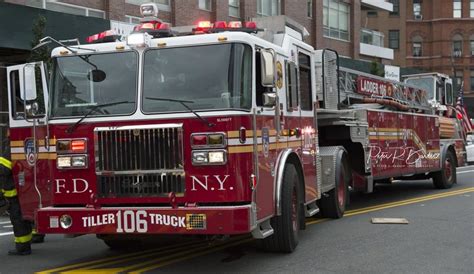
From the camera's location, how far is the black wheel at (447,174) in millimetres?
15578

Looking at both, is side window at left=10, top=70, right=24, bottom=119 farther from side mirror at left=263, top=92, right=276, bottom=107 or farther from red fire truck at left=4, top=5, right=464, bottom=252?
side mirror at left=263, top=92, right=276, bottom=107

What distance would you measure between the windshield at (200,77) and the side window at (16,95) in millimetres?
1943

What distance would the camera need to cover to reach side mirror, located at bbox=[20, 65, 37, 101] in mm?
6801

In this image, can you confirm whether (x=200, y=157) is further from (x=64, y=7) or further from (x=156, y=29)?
(x=64, y=7)

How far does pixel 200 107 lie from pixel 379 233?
4.17 metres

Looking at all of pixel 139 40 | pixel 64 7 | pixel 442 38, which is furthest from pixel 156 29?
pixel 442 38

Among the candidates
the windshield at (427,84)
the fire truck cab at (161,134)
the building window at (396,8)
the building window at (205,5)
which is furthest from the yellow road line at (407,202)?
the building window at (396,8)

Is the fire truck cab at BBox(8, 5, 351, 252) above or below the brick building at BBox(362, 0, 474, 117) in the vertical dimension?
below

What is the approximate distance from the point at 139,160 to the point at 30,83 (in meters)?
1.67

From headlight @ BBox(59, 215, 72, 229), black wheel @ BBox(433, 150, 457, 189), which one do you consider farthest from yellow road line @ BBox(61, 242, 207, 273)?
black wheel @ BBox(433, 150, 457, 189)

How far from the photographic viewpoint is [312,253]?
755cm

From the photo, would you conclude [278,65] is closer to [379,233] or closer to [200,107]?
[200,107]

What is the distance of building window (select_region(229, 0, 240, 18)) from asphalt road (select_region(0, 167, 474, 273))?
1682 cm

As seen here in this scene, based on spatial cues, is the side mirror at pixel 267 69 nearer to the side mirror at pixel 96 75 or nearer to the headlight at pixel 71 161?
the side mirror at pixel 96 75
